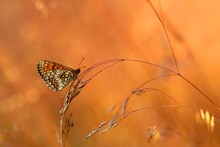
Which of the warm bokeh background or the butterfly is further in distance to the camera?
the warm bokeh background

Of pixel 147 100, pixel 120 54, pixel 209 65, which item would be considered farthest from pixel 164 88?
pixel 120 54

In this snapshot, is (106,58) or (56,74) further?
(106,58)

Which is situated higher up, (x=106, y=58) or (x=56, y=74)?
(x=56, y=74)

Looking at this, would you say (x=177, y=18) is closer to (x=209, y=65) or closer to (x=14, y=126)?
(x=209, y=65)

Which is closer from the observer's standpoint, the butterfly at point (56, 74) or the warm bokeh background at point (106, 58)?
the butterfly at point (56, 74)
